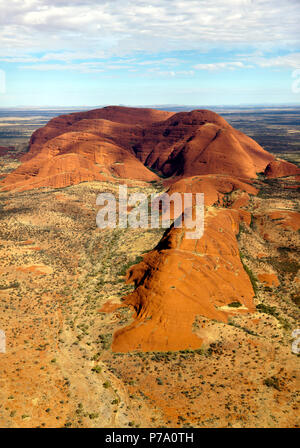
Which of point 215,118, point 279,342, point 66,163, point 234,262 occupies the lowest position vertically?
point 279,342

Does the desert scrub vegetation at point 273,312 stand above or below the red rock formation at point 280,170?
below

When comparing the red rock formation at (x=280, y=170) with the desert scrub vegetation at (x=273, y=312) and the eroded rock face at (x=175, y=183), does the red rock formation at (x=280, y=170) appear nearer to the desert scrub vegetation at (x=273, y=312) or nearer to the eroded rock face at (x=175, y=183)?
the eroded rock face at (x=175, y=183)

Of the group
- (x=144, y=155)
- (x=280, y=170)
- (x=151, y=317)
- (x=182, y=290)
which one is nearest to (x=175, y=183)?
(x=280, y=170)

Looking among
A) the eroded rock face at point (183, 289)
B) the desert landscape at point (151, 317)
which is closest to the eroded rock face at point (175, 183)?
the eroded rock face at point (183, 289)

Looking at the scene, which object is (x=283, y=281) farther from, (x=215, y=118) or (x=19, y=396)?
(x=215, y=118)

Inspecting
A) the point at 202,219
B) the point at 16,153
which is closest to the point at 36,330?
the point at 202,219

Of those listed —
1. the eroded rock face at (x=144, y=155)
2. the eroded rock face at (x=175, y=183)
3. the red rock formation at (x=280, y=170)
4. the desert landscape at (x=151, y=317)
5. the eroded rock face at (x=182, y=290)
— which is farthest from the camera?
the red rock formation at (x=280, y=170)

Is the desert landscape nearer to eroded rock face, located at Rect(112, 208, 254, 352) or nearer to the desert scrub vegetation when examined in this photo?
eroded rock face, located at Rect(112, 208, 254, 352)

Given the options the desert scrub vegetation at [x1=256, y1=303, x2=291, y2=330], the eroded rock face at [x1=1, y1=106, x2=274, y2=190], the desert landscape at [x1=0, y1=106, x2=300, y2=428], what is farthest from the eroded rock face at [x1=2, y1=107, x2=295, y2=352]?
the desert scrub vegetation at [x1=256, y1=303, x2=291, y2=330]
